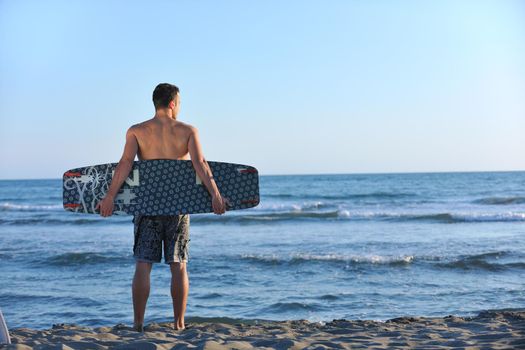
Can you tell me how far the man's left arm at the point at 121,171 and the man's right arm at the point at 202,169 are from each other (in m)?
0.38

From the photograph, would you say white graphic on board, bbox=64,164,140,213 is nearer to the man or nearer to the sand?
the man

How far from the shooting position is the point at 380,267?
826 centimetres

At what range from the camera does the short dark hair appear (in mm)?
3910

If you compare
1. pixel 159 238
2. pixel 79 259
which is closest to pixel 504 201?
pixel 79 259

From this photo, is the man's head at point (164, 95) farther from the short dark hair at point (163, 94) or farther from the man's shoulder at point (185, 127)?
the man's shoulder at point (185, 127)

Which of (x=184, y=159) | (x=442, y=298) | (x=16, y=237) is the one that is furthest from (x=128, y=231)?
(x=184, y=159)

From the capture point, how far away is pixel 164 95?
392 cm

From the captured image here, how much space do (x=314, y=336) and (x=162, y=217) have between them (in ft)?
4.17

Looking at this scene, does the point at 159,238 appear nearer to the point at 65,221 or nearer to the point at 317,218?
the point at 317,218

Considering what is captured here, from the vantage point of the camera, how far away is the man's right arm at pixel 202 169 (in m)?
3.89

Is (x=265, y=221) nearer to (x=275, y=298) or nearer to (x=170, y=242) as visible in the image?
(x=275, y=298)

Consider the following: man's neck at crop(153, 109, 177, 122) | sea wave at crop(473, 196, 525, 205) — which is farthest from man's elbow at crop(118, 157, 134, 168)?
sea wave at crop(473, 196, 525, 205)

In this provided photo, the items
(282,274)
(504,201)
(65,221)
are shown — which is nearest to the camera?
(282,274)

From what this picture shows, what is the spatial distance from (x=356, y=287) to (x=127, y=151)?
12.8 feet
